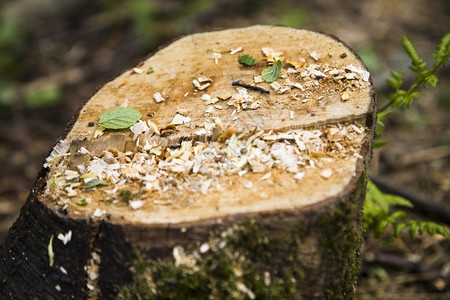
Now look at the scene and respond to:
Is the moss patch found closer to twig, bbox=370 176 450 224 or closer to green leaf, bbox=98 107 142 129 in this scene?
green leaf, bbox=98 107 142 129

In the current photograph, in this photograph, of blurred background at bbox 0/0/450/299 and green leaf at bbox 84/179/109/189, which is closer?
green leaf at bbox 84/179/109/189

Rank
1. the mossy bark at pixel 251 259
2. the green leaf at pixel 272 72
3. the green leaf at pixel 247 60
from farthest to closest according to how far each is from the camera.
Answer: the green leaf at pixel 247 60 → the green leaf at pixel 272 72 → the mossy bark at pixel 251 259

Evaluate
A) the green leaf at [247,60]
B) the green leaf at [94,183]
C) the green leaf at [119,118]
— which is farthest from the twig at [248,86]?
the green leaf at [94,183]

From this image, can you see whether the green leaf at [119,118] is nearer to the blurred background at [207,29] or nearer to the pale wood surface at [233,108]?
the pale wood surface at [233,108]

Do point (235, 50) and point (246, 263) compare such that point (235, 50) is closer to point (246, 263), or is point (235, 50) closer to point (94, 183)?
point (94, 183)

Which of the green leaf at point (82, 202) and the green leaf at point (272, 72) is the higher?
the green leaf at point (272, 72)

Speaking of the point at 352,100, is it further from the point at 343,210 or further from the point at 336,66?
the point at 343,210

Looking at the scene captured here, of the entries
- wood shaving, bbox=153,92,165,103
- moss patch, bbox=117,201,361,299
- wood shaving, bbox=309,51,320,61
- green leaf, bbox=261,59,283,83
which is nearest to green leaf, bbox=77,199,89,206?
moss patch, bbox=117,201,361,299
